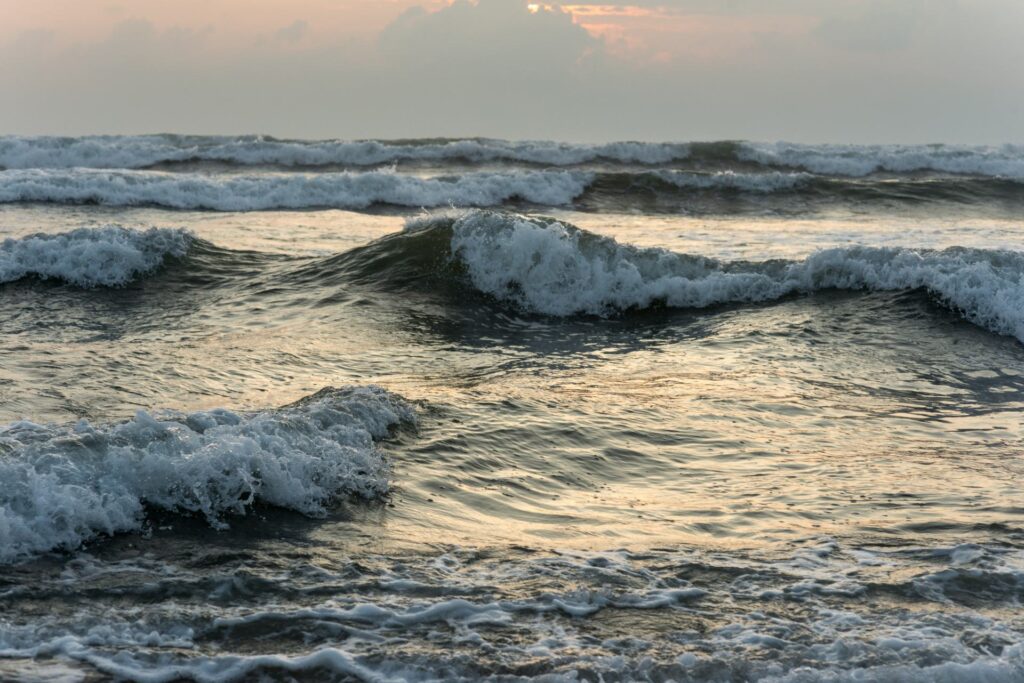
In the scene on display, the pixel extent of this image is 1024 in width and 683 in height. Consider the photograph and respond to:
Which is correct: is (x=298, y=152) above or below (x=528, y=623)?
above

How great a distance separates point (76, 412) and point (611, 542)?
3.63m

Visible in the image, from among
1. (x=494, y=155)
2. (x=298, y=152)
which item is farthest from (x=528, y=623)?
(x=298, y=152)

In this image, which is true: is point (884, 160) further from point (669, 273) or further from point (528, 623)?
point (528, 623)

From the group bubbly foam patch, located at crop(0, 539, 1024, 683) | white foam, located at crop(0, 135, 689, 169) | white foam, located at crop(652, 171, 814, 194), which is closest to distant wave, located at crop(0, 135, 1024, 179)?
white foam, located at crop(0, 135, 689, 169)

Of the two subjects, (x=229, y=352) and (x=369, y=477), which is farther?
(x=229, y=352)

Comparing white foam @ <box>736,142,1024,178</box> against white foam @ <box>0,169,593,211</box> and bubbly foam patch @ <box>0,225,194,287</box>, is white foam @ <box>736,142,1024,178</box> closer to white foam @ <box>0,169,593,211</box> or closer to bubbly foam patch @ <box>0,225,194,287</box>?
white foam @ <box>0,169,593,211</box>

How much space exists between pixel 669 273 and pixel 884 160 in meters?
19.5

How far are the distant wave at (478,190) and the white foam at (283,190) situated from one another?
2 cm

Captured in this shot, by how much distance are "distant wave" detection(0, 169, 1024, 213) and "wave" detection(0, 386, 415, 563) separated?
1409 centimetres

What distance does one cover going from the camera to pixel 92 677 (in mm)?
3314

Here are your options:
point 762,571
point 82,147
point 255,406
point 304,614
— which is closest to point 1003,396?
point 762,571

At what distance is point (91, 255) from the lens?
11797mm

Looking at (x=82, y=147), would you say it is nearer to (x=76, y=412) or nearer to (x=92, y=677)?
(x=76, y=412)

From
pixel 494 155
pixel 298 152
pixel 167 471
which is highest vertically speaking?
pixel 494 155
